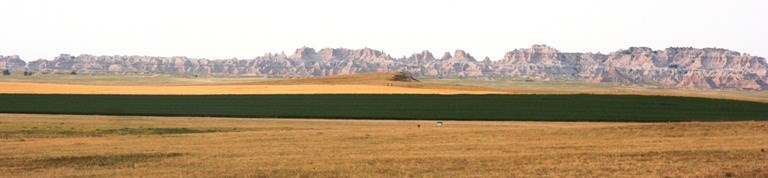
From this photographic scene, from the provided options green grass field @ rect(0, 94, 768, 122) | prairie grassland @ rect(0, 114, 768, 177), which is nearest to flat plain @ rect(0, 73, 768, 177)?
prairie grassland @ rect(0, 114, 768, 177)

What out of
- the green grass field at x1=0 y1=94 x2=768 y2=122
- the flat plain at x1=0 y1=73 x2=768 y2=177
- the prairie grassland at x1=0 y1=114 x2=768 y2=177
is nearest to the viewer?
the flat plain at x1=0 y1=73 x2=768 y2=177

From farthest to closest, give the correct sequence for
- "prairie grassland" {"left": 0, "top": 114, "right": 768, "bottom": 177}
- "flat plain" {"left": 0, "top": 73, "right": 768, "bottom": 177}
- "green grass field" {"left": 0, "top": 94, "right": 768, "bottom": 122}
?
"green grass field" {"left": 0, "top": 94, "right": 768, "bottom": 122}
"prairie grassland" {"left": 0, "top": 114, "right": 768, "bottom": 177}
"flat plain" {"left": 0, "top": 73, "right": 768, "bottom": 177}

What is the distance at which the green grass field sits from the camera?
6456cm

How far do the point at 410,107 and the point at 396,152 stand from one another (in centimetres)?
3489

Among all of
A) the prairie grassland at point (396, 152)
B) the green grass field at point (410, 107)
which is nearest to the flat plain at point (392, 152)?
the prairie grassland at point (396, 152)

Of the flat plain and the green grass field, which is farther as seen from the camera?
the green grass field

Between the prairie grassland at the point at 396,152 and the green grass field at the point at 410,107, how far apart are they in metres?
15.1

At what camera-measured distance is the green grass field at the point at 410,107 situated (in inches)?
2542

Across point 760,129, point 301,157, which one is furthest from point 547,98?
point 301,157

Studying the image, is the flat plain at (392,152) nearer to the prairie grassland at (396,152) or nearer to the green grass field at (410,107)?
the prairie grassland at (396,152)

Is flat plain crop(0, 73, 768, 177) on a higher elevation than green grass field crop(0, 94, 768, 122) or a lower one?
higher

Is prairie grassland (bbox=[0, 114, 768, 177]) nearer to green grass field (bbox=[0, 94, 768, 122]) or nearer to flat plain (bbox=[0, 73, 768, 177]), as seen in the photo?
flat plain (bbox=[0, 73, 768, 177])

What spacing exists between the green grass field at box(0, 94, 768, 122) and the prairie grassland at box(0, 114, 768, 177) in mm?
15075

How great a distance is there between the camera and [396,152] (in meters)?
36.5
